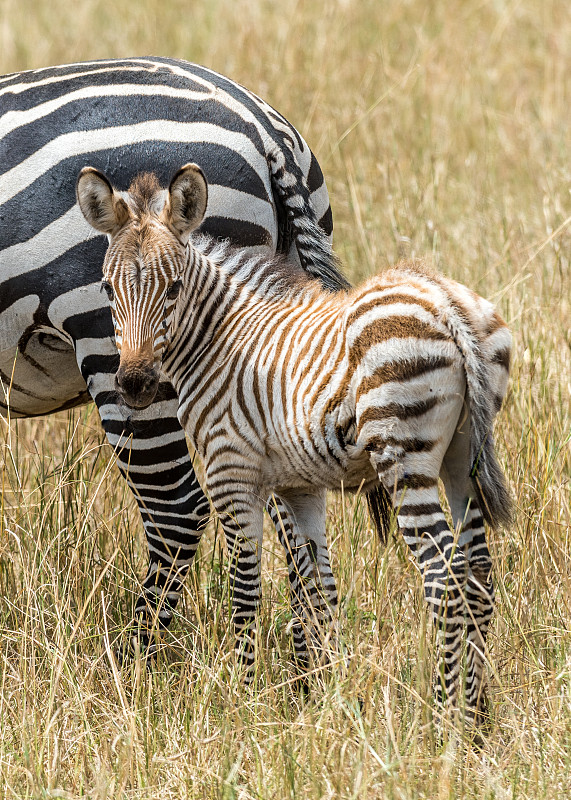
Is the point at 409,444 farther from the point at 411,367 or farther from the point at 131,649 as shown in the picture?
the point at 131,649

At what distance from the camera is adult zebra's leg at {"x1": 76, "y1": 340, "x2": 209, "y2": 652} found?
400 cm

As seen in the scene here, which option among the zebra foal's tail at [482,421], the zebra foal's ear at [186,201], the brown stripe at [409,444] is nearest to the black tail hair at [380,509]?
the zebra foal's tail at [482,421]

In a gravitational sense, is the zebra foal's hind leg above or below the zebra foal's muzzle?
below

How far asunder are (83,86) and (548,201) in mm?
4057

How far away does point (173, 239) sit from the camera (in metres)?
3.63

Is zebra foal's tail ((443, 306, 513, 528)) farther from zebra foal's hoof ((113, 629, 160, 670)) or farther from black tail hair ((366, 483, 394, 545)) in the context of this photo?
zebra foal's hoof ((113, 629, 160, 670))

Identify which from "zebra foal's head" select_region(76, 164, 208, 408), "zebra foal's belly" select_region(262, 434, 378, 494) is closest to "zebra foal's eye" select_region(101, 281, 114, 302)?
"zebra foal's head" select_region(76, 164, 208, 408)

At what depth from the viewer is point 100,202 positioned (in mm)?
3580

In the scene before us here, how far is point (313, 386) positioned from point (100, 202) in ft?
3.36

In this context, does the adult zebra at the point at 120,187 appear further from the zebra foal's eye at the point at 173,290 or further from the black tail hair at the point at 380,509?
the black tail hair at the point at 380,509

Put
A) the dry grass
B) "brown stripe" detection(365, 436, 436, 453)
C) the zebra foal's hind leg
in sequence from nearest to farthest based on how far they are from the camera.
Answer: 1. the dry grass
2. "brown stripe" detection(365, 436, 436, 453)
3. the zebra foal's hind leg

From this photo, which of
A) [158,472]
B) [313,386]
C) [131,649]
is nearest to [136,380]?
[313,386]

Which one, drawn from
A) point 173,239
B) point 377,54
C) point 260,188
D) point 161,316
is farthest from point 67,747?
point 377,54

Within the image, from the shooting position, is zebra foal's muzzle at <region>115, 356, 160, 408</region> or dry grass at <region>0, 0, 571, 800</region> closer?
dry grass at <region>0, 0, 571, 800</region>
